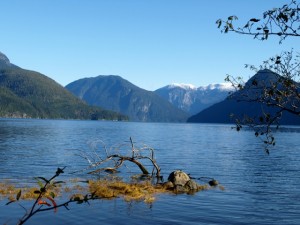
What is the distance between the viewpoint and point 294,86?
947 centimetres

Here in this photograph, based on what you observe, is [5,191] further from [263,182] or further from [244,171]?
[244,171]

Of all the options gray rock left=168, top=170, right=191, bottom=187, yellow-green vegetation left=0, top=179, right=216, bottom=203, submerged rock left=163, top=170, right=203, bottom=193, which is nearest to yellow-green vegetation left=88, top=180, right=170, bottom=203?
yellow-green vegetation left=0, top=179, right=216, bottom=203

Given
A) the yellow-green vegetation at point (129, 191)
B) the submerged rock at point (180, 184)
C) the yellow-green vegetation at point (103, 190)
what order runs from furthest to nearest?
the submerged rock at point (180, 184) → the yellow-green vegetation at point (129, 191) → the yellow-green vegetation at point (103, 190)

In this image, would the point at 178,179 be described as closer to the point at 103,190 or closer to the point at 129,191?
the point at 129,191

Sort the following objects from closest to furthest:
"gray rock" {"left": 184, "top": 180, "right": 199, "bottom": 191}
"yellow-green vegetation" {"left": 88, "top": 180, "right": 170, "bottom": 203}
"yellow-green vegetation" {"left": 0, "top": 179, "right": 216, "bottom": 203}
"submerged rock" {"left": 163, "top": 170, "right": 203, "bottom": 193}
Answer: "yellow-green vegetation" {"left": 0, "top": 179, "right": 216, "bottom": 203} → "yellow-green vegetation" {"left": 88, "top": 180, "right": 170, "bottom": 203} → "submerged rock" {"left": 163, "top": 170, "right": 203, "bottom": 193} → "gray rock" {"left": 184, "top": 180, "right": 199, "bottom": 191}

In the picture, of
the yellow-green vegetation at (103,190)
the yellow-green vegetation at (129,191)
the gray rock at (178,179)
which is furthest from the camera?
the gray rock at (178,179)

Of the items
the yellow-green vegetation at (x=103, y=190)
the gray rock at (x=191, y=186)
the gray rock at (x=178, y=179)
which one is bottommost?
the yellow-green vegetation at (x=103, y=190)

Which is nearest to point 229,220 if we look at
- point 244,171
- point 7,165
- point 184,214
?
point 184,214

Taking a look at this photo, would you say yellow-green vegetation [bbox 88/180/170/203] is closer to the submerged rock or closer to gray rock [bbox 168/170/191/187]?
the submerged rock

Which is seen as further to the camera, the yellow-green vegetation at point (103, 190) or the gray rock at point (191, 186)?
the gray rock at point (191, 186)

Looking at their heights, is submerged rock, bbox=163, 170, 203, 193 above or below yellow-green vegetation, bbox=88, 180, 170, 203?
above

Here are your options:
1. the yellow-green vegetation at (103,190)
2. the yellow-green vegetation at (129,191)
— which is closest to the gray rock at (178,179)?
the yellow-green vegetation at (103,190)

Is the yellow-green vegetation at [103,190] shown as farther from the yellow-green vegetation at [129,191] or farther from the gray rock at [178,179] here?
the gray rock at [178,179]

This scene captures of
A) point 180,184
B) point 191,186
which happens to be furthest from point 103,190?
point 191,186
